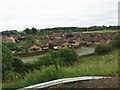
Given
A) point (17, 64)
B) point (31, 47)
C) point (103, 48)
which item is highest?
point (103, 48)

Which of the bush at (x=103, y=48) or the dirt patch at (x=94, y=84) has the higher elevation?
the dirt patch at (x=94, y=84)

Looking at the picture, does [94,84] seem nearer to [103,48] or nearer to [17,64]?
[17,64]

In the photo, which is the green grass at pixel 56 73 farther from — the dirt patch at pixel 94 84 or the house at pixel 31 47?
the house at pixel 31 47

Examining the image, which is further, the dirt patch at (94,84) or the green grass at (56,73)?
the green grass at (56,73)

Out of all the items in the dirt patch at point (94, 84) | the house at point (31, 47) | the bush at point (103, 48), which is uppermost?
the dirt patch at point (94, 84)

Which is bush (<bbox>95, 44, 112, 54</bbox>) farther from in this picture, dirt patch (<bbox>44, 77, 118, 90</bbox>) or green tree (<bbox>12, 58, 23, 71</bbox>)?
dirt patch (<bbox>44, 77, 118, 90</bbox>)

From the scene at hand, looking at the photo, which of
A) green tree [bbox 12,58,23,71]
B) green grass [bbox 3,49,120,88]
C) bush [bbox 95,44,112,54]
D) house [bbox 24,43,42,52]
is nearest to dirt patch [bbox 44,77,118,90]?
green grass [bbox 3,49,120,88]

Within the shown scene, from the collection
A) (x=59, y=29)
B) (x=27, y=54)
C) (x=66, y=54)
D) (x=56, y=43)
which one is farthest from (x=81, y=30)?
(x=66, y=54)

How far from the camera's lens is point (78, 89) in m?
4.35

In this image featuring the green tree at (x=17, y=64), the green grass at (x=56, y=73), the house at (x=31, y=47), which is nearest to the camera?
the green grass at (x=56, y=73)

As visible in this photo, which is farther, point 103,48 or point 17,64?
point 103,48

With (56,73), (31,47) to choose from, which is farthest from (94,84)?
(31,47)

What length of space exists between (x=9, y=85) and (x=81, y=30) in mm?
86592

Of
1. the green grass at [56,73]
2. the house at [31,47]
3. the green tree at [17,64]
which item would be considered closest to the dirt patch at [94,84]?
the green grass at [56,73]
